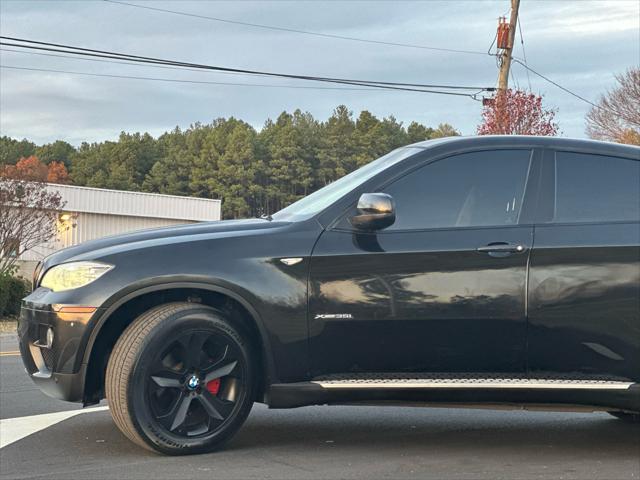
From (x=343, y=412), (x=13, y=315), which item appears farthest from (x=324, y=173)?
(x=343, y=412)

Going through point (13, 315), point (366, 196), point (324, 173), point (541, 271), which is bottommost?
point (13, 315)

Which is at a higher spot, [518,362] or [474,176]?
[474,176]

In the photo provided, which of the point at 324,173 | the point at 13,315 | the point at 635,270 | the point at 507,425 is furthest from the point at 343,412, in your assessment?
the point at 324,173

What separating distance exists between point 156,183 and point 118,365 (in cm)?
12427

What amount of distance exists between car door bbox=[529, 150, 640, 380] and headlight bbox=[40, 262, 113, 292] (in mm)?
2286

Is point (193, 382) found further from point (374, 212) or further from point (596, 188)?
point (596, 188)

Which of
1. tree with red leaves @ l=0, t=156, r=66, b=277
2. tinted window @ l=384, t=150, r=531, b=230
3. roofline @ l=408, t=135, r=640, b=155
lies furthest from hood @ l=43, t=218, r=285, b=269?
tree with red leaves @ l=0, t=156, r=66, b=277

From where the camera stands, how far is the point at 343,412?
679cm

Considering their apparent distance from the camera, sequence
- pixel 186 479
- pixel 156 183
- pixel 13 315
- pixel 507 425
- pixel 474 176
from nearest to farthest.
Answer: pixel 186 479 → pixel 474 176 → pixel 507 425 → pixel 13 315 → pixel 156 183

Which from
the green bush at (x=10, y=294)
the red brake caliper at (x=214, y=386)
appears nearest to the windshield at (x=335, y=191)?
the red brake caliper at (x=214, y=386)

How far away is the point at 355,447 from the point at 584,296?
1529 millimetres

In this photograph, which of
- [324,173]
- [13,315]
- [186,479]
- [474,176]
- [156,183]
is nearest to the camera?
[186,479]

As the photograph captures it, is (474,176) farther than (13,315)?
No

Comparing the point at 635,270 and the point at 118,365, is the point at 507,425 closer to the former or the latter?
the point at 635,270
